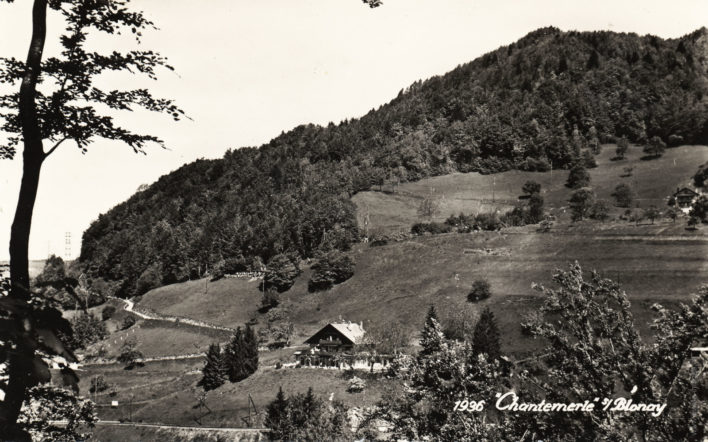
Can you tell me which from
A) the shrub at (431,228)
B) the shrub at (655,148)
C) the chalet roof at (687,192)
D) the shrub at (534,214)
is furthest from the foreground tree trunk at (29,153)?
the shrub at (655,148)

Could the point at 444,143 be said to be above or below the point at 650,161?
above

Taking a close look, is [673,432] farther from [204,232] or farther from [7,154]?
[204,232]

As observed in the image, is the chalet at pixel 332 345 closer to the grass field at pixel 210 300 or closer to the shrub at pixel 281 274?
the grass field at pixel 210 300

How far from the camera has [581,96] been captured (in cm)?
19425

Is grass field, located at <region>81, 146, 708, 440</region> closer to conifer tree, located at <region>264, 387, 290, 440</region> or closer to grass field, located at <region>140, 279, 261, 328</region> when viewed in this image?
grass field, located at <region>140, 279, 261, 328</region>

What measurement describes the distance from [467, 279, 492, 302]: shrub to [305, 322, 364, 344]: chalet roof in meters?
17.6

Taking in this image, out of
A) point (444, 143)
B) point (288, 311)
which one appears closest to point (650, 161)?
point (444, 143)

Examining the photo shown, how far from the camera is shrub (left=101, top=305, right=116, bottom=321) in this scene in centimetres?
12584

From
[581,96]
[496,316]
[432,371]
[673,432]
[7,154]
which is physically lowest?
[496,316]

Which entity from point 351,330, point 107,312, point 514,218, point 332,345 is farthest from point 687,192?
point 107,312

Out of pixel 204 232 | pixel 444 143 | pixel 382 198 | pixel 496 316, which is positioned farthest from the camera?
pixel 444 143

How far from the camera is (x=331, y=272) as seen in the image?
4424 inches

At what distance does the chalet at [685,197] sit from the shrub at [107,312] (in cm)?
11835

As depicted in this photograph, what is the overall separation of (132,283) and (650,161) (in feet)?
464
